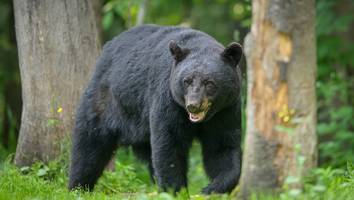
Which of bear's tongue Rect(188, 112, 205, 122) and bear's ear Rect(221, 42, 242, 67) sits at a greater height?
bear's ear Rect(221, 42, 242, 67)

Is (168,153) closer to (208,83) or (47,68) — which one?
(208,83)

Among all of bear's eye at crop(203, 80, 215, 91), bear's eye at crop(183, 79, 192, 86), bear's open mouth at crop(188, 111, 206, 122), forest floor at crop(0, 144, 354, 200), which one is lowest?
forest floor at crop(0, 144, 354, 200)

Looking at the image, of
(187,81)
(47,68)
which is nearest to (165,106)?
(187,81)

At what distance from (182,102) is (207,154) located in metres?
0.76

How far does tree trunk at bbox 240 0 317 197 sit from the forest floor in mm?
167

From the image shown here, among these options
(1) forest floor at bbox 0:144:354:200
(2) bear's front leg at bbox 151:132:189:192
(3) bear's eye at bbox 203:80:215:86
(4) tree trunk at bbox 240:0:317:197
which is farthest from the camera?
(2) bear's front leg at bbox 151:132:189:192

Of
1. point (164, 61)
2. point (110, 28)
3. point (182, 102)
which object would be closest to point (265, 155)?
point (182, 102)

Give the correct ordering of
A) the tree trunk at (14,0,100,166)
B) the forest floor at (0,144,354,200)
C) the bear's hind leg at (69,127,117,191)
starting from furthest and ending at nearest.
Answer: the tree trunk at (14,0,100,166), the bear's hind leg at (69,127,117,191), the forest floor at (0,144,354,200)

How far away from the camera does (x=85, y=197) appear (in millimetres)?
7707

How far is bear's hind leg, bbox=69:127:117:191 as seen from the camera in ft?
30.2

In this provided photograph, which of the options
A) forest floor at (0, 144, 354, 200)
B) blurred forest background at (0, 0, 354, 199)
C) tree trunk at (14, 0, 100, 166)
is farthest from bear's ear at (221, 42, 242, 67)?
blurred forest background at (0, 0, 354, 199)

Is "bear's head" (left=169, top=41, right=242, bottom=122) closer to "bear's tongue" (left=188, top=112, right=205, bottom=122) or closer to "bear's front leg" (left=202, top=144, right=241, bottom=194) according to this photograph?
"bear's tongue" (left=188, top=112, right=205, bottom=122)

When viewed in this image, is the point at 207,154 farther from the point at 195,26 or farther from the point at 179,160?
the point at 195,26

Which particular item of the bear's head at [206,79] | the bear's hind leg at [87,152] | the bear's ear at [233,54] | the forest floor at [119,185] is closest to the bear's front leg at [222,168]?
the forest floor at [119,185]
